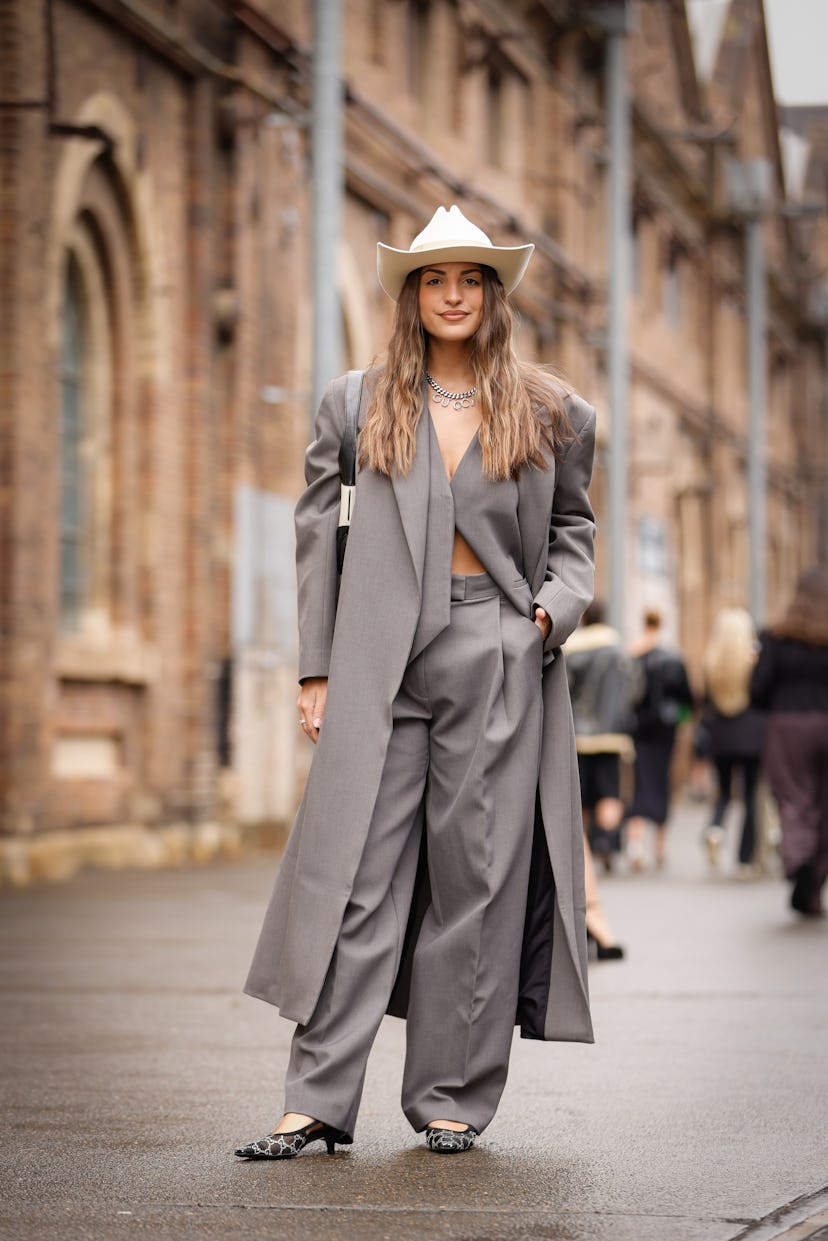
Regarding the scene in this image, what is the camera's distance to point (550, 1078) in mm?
6586

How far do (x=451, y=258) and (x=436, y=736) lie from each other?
107cm

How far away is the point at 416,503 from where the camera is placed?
5258 mm

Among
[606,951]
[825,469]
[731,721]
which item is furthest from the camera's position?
[825,469]

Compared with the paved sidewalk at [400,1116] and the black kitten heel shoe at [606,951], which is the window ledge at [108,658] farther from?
the black kitten heel shoe at [606,951]

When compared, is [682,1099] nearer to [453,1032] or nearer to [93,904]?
[453,1032]

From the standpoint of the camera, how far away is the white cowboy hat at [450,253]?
5.35 m

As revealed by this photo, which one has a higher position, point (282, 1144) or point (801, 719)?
point (801, 719)

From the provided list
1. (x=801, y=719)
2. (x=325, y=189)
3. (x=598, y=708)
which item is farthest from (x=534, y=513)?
(x=325, y=189)

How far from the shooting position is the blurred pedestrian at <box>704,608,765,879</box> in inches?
664

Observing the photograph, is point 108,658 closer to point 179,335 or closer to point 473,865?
point 179,335

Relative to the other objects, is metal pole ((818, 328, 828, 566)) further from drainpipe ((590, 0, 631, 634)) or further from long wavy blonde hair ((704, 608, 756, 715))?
long wavy blonde hair ((704, 608, 756, 715))

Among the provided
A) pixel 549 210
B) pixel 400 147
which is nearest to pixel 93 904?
pixel 400 147

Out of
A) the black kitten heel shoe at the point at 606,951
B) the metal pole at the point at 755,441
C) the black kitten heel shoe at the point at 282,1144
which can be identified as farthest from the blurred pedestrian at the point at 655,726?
the metal pole at the point at 755,441

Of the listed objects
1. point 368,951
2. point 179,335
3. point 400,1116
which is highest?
point 179,335
